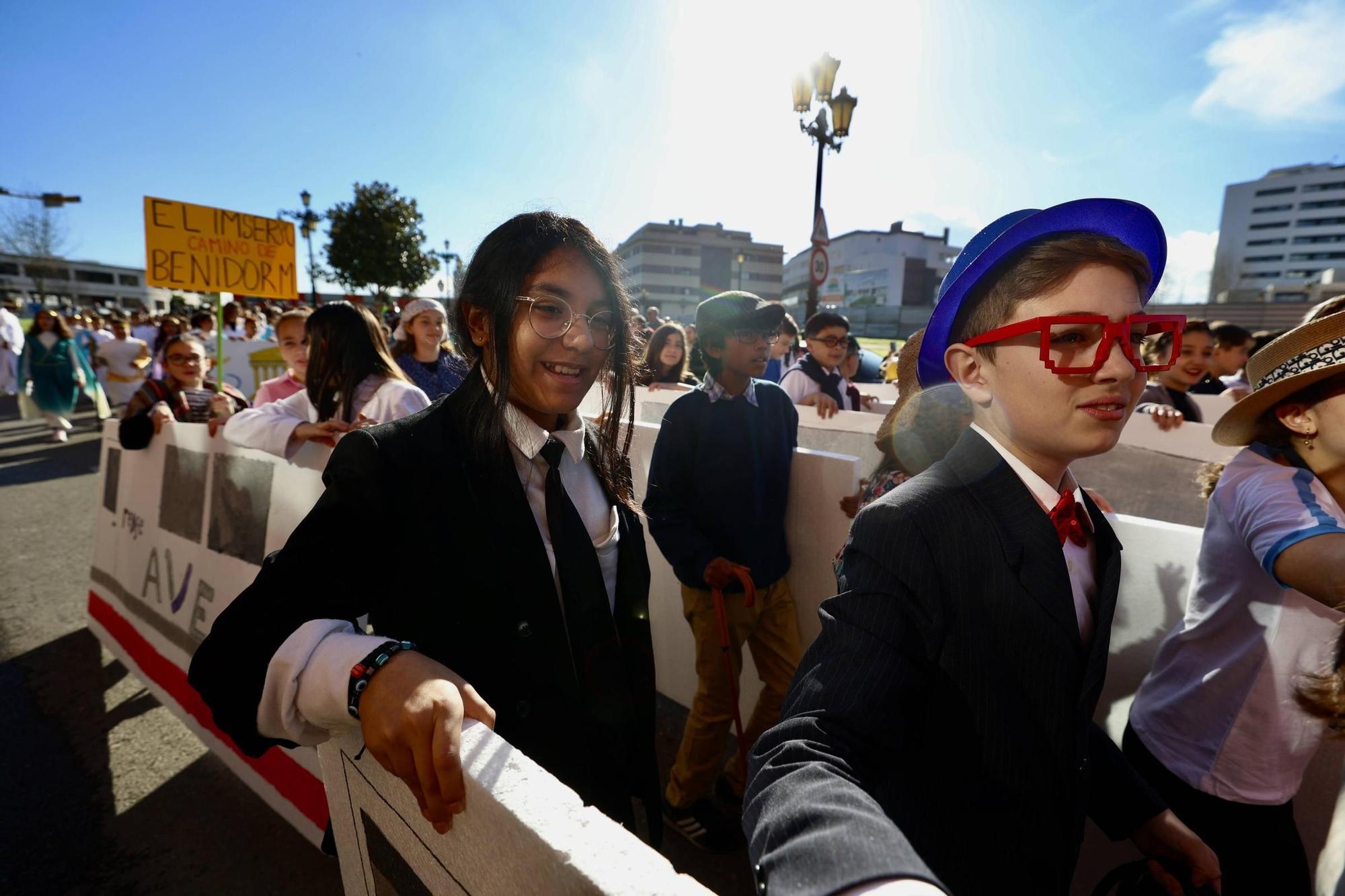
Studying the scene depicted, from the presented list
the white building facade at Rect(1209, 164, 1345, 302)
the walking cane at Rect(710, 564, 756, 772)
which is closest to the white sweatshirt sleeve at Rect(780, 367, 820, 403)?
the walking cane at Rect(710, 564, 756, 772)

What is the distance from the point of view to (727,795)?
9.69 ft

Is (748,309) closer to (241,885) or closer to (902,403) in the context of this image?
(902,403)

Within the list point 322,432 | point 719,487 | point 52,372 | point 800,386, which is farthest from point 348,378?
point 52,372

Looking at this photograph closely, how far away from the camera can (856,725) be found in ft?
2.92

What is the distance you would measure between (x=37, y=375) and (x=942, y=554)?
14.0 m

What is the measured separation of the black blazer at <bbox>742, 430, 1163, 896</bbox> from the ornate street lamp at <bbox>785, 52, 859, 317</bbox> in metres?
8.42

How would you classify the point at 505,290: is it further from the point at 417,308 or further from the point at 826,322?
the point at 826,322

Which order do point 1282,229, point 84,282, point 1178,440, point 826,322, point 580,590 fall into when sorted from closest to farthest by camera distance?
point 580,590 → point 1178,440 → point 826,322 → point 84,282 → point 1282,229

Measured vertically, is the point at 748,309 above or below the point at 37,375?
above

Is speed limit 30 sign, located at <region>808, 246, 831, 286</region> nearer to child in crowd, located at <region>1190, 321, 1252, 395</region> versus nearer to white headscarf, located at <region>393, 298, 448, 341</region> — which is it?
child in crowd, located at <region>1190, 321, 1252, 395</region>

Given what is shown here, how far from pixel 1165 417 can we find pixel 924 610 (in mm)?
4684

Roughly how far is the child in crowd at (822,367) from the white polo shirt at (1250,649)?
3.36m

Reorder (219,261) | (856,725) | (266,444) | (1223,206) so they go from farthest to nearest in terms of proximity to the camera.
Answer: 1. (1223,206)
2. (219,261)
3. (266,444)
4. (856,725)

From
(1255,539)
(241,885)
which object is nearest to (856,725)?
(1255,539)
